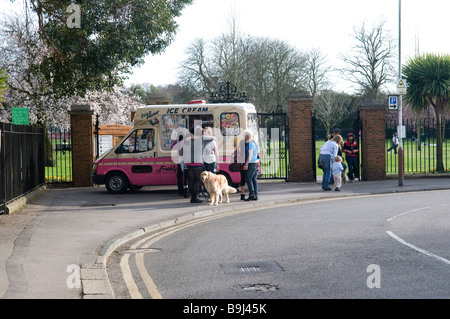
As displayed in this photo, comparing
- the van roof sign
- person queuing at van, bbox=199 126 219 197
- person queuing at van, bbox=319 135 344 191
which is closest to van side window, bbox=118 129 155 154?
the van roof sign

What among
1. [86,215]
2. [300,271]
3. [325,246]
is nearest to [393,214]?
[325,246]

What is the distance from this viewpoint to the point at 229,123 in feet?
53.2

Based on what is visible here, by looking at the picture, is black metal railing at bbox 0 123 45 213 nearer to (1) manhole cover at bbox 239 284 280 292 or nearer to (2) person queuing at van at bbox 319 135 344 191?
(1) manhole cover at bbox 239 284 280 292

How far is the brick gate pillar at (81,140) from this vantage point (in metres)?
18.9

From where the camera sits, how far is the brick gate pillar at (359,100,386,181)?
20.0m

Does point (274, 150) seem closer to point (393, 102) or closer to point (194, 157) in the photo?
point (393, 102)

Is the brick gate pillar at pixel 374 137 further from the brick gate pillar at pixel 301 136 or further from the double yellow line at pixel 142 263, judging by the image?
the double yellow line at pixel 142 263

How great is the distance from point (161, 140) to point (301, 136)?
5790 millimetres

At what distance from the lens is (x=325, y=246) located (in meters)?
8.32

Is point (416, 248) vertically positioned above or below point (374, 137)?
below

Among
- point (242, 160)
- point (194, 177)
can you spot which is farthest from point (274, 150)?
point (194, 177)

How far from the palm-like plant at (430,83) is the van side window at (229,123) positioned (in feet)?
31.9

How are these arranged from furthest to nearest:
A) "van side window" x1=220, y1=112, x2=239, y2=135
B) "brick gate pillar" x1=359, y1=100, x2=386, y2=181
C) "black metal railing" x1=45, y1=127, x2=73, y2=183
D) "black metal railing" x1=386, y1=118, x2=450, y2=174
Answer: "black metal railing" x1=386, y1=118, x2=450, y2=174 < "brick gate pillar" x1=359, y1=100, x2=386, y2=181 < "black metal railing" x1=45, y1=127, x2=73, y2=183 < "van side window" x1=220, y1=112, x2=239, y2=135

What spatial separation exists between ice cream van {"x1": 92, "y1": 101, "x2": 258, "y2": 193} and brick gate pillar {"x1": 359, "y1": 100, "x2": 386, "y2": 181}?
5.53 m
